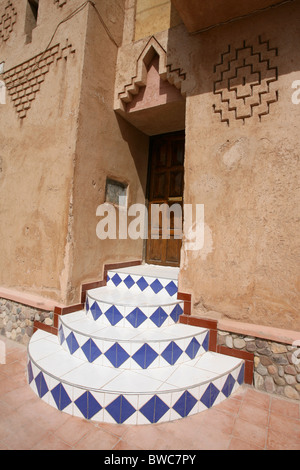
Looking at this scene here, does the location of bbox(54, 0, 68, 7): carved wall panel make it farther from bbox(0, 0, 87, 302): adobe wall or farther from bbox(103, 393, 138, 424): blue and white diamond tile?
bbox(103, 393, 138, 424): blue and white diamond tile

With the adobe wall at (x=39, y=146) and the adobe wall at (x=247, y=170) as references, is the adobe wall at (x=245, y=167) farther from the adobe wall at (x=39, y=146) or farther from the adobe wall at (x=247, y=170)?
the adobe wall at (x=39, y=146)

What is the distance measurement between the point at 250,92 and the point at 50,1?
3.93m

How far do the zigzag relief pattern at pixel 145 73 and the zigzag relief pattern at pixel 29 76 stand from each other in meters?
1.00

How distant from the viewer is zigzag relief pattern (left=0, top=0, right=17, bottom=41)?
202 inches

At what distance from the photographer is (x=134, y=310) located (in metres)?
3.14

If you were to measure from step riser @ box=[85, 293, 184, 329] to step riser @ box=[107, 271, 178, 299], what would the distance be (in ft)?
1.16

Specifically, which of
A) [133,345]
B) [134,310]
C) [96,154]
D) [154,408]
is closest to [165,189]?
[96,154]

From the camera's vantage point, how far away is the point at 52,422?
2.28m

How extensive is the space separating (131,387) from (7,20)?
6992 mm

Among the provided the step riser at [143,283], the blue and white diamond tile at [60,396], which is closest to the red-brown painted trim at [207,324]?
the step riser at [143,283]

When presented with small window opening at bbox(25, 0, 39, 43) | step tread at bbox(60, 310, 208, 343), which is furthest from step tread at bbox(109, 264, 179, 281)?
small window opening at bbox(25, 0, 39, 43)

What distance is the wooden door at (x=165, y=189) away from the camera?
5020 mm

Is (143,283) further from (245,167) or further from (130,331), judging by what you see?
(245,167)

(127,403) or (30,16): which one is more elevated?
(30,16)
